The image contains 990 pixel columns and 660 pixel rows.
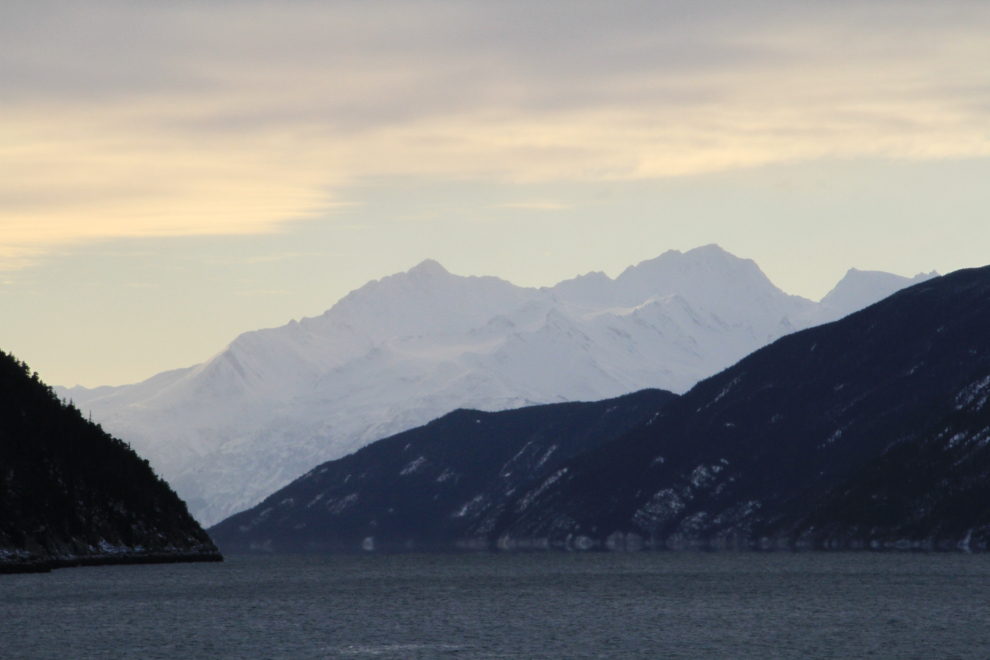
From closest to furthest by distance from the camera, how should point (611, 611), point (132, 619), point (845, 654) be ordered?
point (845, 654), point (132, 619), point (611, 611)

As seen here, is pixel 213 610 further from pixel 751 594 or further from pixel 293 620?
pixel 751 594

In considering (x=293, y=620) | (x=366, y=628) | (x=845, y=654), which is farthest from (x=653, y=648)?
(x=293, y=620)

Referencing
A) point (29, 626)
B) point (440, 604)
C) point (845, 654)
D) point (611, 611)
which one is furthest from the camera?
point (440, 604)

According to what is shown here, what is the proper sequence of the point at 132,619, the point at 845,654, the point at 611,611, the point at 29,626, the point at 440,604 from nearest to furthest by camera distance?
the point at 845,654 → the point at 29,626 → the point at 132,619 → the point at 611,611 → the point at 440,604

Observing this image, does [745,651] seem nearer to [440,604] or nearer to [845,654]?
[845,654]

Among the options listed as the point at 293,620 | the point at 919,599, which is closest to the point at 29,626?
the point at 293,620

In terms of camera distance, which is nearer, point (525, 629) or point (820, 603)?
point (525, 629)

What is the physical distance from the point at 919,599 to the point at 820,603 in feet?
42.5

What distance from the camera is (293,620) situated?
157250 millimetres

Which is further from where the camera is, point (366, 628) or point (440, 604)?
point (440, 604)

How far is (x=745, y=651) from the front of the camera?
121 m

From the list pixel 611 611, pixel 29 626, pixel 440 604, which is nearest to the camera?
pixel 29 626

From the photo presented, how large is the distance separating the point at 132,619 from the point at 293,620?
1756 cm

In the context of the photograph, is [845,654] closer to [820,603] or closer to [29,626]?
[820,603]
